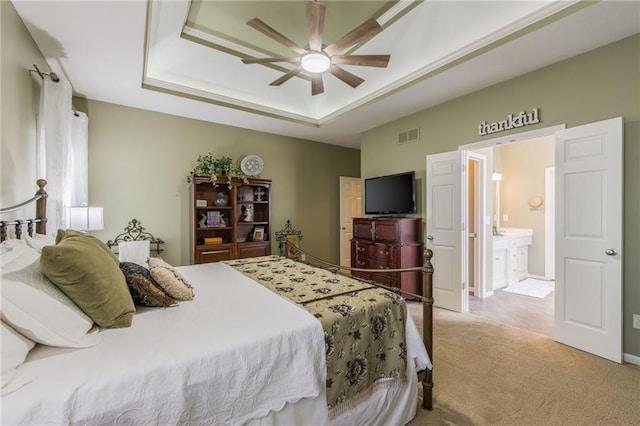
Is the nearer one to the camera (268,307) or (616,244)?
(268,307)

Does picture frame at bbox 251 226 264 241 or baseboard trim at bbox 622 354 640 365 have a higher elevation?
picture frame at bbox 251 226 264 241

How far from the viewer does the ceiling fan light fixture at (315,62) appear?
98.0 inches

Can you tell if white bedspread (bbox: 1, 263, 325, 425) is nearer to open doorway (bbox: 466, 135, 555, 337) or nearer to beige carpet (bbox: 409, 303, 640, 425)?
beige carpet (bbox: 409, 303, 640, 425)

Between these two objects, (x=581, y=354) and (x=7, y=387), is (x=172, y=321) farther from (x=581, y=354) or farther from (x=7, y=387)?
(x=581, y=354)

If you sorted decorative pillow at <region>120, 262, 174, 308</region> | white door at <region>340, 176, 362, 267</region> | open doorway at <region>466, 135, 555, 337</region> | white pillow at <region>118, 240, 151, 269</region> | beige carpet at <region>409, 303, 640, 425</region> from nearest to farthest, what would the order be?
decorative pillow at <region>120, 262, 174, 308</region> < beige carpet at <region>409, 303, 640, 425</region> < white pillow at <region>118, 240, 151, 269</region> < open doorway at <region>466, 135, 555, 337</region> < white door at <region>340, 176, 362, 267</region>

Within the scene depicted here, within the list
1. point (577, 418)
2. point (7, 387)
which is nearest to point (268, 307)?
point (7, 387)

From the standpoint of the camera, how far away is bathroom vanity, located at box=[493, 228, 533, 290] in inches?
191

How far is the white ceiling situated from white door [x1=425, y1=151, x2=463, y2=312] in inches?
36.2

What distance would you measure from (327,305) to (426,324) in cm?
72

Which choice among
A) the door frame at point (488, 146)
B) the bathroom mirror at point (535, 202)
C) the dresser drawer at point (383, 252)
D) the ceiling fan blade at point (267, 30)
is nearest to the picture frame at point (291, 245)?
the dresser drawer at point (383, 252)

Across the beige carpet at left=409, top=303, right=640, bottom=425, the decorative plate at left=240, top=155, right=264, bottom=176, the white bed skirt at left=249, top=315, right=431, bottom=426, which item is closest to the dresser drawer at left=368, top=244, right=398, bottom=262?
the beige carpet at left=409, top=303, right=640, bottom=425

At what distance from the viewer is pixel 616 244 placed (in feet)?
8.11

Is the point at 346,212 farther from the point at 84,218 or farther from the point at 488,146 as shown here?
the point at 84,218

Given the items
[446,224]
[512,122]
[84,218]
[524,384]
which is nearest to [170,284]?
[84,218]
